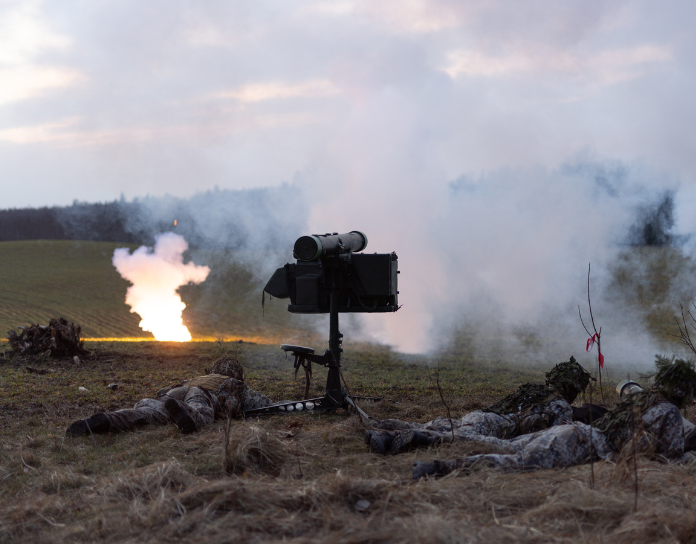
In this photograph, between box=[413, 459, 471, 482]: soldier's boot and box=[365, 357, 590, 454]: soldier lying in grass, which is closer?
box=[413, 459, 471, 482]: soldier's boot

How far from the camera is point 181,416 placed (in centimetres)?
711

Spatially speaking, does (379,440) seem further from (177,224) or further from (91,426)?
(177,224)

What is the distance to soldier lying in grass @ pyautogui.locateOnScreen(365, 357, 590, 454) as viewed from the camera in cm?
610

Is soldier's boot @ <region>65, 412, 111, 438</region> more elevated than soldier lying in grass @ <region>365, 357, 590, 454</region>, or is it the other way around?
soldier lying in grass @ <region>365, 357, 590, 454</region>

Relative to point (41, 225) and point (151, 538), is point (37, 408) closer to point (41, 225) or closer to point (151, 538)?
point (151, 538)

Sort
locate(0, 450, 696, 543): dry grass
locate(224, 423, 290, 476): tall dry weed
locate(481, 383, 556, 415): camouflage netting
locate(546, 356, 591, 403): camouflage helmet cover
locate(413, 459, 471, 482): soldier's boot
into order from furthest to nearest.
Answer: locate(546, 356, 591, 403): camouflage helmet cover, locate(481, 383, 556, 415): camouflage netting, locate(224, 423, 290, 476): tall dry weed, locate(413, 459, 471, 482): soldier's boot, locate(0, 450, 696, 543): dry grass

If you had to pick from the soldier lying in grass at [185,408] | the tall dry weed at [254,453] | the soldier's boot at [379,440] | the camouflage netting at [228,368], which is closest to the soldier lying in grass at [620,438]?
the soldier's boot at [379,440]

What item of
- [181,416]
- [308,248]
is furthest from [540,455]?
[181,416]

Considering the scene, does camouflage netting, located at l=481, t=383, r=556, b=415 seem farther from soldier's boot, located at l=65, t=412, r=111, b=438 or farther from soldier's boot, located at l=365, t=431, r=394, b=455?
soldier's boot, located at l=65, t=412, r=111, b=438

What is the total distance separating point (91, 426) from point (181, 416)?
0.98 metres

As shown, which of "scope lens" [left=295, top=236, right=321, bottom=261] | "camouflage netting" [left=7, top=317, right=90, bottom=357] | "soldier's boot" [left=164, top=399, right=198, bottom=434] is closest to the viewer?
"soldier's boot" [left=164, top=399, right=198, bottom=434]

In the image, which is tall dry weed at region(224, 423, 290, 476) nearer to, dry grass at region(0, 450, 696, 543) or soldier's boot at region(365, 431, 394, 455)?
dry grass at region(0, 450, 696, 543)

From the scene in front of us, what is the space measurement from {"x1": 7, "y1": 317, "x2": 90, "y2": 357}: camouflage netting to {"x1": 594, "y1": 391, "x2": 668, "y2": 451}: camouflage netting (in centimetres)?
1323

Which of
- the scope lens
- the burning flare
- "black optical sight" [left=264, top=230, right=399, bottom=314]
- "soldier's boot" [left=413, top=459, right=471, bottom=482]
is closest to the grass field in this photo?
"soldier's boot" [left=413, top=459, right=471, bottom=482]
